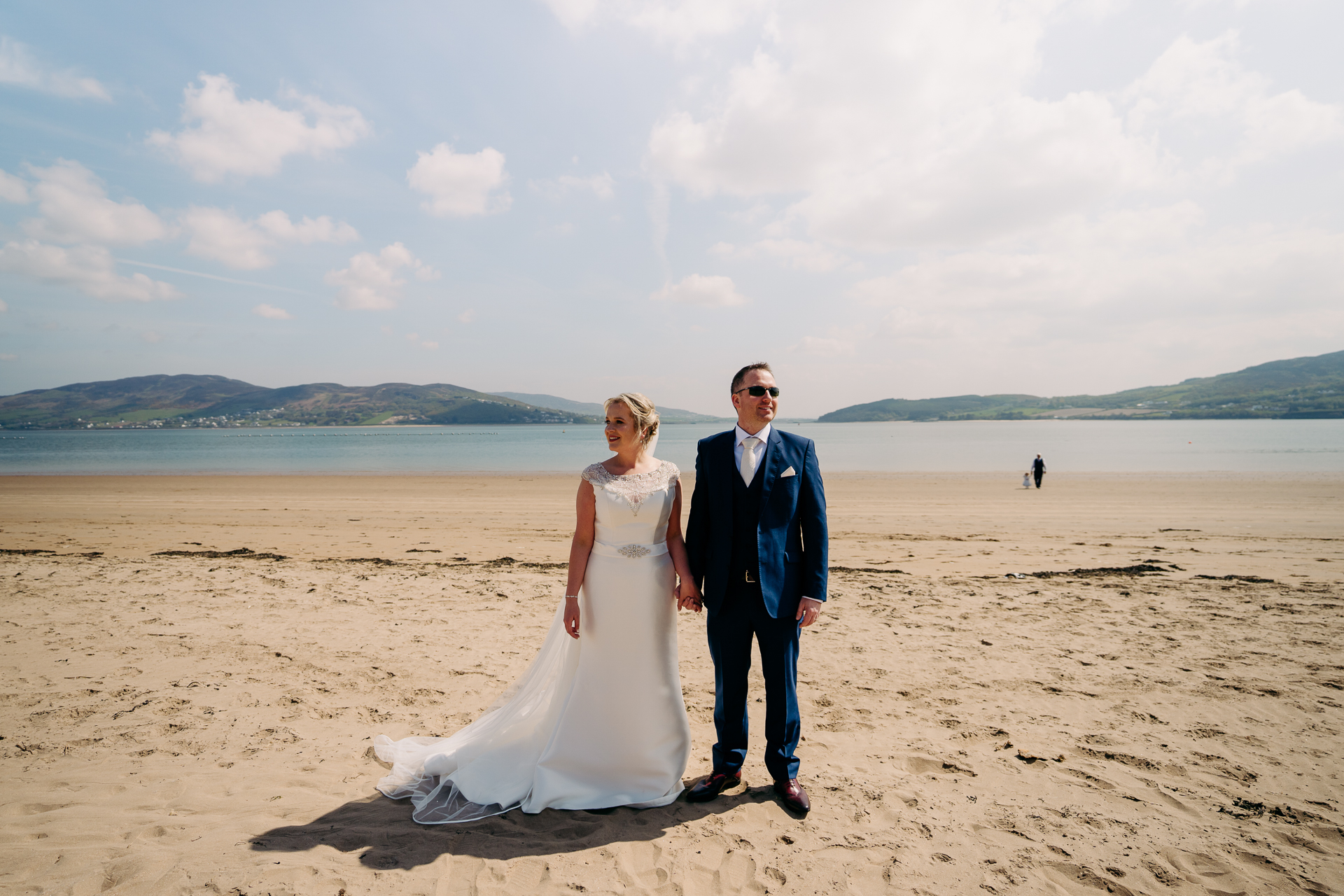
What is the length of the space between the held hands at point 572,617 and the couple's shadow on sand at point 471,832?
1.03 meters

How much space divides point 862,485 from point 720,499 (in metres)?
25.1

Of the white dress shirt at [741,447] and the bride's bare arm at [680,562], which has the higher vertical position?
the white dress shirt at [741,447]

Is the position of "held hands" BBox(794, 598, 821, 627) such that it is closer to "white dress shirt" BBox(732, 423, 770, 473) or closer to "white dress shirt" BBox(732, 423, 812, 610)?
"white dress shirt" BBox(732, 423, 812, 610)

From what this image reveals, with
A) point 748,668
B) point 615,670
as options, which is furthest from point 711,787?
point 615,670

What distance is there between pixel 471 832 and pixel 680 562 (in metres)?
1.88

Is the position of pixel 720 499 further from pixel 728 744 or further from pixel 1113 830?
pixel 1113 830

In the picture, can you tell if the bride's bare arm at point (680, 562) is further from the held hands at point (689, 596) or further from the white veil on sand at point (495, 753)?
the white veil on sand at point (495, 753)

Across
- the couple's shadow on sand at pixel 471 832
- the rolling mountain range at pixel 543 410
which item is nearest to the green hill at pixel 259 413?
the rolling mountain range at pixel 543 410

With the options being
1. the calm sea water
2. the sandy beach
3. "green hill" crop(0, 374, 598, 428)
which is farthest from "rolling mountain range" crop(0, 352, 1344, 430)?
the sandy beach

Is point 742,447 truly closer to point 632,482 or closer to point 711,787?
point 632,482

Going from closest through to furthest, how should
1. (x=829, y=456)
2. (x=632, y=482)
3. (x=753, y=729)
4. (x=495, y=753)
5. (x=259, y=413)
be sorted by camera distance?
(x=632, y=482) < (x=495, y=753) < (x=753, y=729) < (x=829, y=456) < (x=259, y=413)

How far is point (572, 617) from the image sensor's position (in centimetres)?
371

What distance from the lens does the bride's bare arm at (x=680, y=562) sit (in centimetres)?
367

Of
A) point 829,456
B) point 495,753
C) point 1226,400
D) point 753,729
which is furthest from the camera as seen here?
point 1226,400
